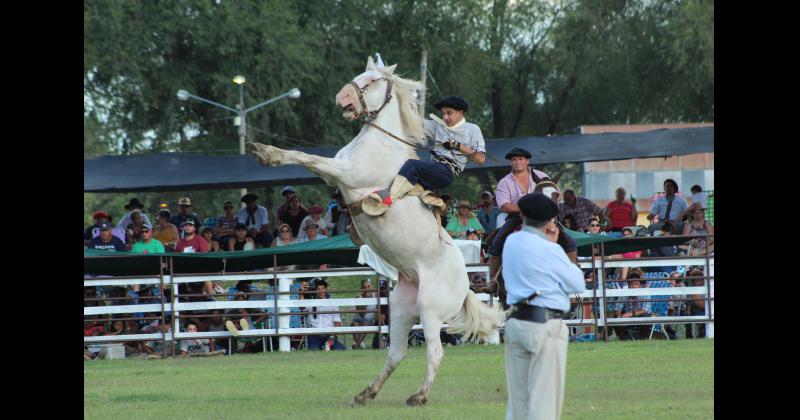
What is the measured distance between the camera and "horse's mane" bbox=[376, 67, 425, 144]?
40.3 feet

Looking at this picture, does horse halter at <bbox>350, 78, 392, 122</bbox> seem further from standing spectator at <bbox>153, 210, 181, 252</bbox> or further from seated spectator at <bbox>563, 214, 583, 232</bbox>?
standing spectator at <bbox>153, 210, 181, 252</bbox>

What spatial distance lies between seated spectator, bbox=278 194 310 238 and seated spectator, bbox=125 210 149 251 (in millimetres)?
2458

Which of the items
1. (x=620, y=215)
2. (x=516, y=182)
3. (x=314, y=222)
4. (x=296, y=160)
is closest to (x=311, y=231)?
(x=314, y=222)

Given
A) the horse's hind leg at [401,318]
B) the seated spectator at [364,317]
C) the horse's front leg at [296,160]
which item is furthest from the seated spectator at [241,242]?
the horse's front leg at [296,160]

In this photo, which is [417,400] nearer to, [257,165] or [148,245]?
[148,245]

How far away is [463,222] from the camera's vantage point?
20.8 m

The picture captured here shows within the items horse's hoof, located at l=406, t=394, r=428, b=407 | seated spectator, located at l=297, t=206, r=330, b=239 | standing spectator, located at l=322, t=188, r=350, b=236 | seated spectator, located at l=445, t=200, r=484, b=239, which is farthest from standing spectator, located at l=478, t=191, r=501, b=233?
horse's hoof, located at l=406, t=394, r=428, b=407

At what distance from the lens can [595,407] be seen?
11000 millimetres

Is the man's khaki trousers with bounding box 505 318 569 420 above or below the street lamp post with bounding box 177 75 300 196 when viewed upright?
below

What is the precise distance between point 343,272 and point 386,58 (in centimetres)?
2581

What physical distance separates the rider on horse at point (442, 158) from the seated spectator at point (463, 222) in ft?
26.9

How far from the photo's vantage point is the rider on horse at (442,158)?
11.9 metres

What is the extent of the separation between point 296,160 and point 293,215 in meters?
10.8

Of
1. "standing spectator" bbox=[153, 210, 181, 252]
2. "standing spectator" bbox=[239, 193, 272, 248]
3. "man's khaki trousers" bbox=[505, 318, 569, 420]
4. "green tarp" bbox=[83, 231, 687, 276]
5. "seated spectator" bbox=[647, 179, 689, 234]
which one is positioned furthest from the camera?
"standing spectator" bbox=[239, 193, 272, 248]
